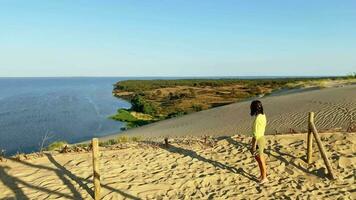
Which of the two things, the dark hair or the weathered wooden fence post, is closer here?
the dark hair

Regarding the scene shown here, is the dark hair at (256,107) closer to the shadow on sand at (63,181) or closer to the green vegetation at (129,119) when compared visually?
the shadow on sand at (63,181)

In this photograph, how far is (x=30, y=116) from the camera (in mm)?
49938

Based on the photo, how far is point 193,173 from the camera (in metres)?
10.9

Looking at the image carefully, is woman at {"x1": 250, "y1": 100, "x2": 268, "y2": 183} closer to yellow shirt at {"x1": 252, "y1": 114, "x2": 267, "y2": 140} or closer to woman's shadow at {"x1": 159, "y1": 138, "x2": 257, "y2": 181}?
yellow shirt at {"x1": 252, "y1": 114, "x2": 267, "y2": 140}

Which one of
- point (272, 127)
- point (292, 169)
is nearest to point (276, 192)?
point (292, 169)

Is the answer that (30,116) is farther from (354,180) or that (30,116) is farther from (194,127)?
(354,180)

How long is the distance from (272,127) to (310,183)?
37.7 ft

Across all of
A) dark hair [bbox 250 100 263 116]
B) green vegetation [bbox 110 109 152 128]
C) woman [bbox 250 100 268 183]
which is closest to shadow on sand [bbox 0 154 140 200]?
woman [bbox 250 100 268 183]

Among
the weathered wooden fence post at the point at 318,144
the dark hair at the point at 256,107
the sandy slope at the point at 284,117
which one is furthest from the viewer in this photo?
the sandy slope at the point at 284,117

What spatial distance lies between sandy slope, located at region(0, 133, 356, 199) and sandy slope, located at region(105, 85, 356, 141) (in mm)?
7354

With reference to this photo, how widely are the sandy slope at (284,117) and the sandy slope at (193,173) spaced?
24.1 ft

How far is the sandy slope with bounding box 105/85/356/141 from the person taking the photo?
2025 centimetres

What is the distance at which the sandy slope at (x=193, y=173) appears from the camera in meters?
9.58

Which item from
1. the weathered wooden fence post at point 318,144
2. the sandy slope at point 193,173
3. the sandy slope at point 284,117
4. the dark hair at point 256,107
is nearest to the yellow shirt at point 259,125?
the dark hair at point 256,107
